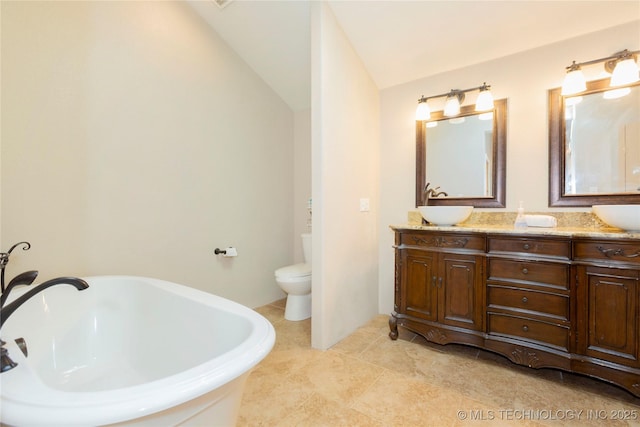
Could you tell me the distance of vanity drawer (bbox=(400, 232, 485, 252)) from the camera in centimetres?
188

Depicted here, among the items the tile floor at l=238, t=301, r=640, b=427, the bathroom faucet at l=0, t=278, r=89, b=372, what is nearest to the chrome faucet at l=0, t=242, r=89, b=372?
the bathroom faucet at l=0, t=278, r=89, b=372

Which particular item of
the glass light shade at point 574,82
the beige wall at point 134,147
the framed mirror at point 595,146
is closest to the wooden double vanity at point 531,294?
the framed mirror at point 595,146

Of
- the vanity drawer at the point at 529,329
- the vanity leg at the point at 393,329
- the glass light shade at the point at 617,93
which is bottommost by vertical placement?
the vanity leg at the point at 393,329

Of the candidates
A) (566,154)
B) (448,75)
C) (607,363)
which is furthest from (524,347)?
(448,75)

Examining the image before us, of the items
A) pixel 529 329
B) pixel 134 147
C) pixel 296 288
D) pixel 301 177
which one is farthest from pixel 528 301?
pixel 134 147

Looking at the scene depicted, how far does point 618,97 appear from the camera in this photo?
73.2 inches

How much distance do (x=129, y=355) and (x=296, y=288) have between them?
4.23 feet

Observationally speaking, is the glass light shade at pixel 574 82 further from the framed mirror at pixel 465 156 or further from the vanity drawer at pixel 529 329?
the vanity drawer at pixel 529 329

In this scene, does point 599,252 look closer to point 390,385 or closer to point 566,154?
point 566,154

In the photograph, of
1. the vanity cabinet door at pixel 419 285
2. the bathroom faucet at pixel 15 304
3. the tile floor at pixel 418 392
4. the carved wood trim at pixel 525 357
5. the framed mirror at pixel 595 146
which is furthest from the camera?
the vanity cabinet door at pixel 419 285

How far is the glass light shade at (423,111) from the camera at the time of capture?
97.1 inches

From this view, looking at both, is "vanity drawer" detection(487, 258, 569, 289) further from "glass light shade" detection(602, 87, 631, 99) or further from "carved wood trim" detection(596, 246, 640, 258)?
"glass light shade" detection(602, 87, 631, 99)

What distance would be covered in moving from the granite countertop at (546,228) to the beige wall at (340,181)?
43 centimetres

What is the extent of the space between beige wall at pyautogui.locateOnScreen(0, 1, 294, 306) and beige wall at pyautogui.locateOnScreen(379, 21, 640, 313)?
1.33m
